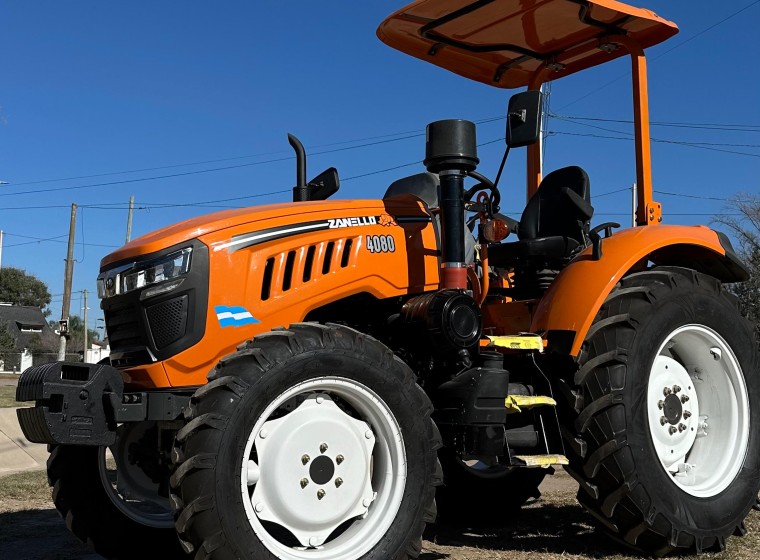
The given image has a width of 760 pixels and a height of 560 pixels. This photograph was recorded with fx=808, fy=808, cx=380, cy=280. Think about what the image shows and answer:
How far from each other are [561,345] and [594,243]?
25.1 inches

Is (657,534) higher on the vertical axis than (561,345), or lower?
lower

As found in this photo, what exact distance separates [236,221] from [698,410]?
2.83 meters

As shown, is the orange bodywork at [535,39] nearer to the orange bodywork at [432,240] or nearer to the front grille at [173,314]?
the orange bodywork at [432,240]

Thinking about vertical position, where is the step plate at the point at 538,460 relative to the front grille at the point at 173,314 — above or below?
below

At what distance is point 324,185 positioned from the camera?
4.58 metres

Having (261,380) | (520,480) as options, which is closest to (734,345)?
(520,480)

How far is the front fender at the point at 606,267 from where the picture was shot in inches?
166

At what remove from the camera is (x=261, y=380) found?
3.17 meters

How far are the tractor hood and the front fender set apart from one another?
1070 mm

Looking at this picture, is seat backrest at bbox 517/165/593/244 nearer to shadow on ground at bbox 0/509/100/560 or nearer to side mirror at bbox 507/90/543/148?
side mirror at bbox 507/90/543/148

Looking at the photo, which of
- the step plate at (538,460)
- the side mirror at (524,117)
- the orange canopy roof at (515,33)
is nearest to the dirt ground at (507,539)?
the step plate at (538,460)

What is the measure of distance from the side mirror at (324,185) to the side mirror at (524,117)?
103cm

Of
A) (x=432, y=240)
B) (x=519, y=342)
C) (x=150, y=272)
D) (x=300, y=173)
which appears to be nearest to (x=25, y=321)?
(x=300, y=173)

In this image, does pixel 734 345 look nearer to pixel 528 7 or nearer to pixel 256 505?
pixel 528 7
